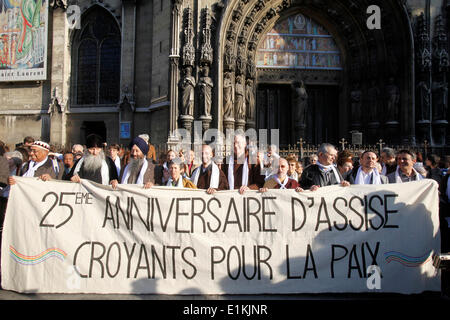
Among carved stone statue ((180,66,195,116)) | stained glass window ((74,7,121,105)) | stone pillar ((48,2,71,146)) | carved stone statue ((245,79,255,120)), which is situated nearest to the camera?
carved stone statue ((180,66,195,116))

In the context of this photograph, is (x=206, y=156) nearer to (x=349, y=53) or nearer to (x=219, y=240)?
(x=219, y=240)

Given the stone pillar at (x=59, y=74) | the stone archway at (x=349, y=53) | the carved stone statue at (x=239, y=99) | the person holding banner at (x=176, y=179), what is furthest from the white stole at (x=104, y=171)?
the stone pillar at (x=59, y=74)

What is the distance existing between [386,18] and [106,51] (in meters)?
13.0

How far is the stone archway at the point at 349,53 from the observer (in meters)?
14.5

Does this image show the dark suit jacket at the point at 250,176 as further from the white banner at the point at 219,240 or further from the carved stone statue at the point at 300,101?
the carved stone statue at the point at 300,101

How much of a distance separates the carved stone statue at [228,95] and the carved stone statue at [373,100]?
5931 mm

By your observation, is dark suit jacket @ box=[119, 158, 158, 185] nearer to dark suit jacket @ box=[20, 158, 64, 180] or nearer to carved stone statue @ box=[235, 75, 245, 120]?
dark suit jacket @ box=[20, 158, 64, 180]

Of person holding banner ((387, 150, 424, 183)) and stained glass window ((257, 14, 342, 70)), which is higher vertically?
stained glass window ((257, 14, 342, 70))

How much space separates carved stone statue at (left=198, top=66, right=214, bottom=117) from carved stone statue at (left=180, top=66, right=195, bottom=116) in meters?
0.35

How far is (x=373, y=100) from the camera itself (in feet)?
50.7

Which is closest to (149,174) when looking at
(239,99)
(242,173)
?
(242,173)

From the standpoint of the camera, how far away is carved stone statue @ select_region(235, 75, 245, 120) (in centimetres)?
1483

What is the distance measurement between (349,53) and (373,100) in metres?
2.48

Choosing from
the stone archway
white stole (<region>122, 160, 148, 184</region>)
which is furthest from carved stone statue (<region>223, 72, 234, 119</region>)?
white stole (<region>122, 160, 148, 184</region>)
